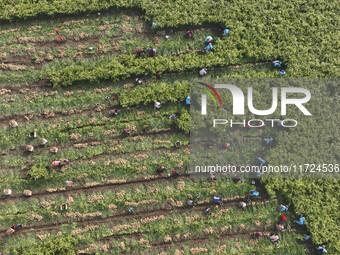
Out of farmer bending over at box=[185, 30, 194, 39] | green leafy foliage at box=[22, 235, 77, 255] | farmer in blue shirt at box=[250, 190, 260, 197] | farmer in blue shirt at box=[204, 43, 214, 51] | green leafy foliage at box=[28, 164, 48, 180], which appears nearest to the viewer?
green leafy foliage at box=[22, 235, 77, 255]

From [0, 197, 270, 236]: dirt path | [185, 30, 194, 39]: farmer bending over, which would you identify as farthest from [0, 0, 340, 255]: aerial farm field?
[185, 30, 194, 39]: farmer bending over

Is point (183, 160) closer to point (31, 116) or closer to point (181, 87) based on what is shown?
point (181, 87)

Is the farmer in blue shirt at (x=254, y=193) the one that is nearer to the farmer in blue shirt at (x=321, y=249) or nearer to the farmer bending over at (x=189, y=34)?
the farmer in blue shirt at (x=321, y=249)

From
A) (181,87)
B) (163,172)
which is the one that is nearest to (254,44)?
(181,87)

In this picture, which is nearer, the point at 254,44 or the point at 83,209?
the point at 83,209

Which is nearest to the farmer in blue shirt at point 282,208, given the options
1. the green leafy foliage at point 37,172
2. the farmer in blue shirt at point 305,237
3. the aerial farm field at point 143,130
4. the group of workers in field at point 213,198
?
the group of workers in field at point 213,198

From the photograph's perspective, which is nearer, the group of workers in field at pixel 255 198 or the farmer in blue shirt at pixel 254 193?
the group of workers in field at pixel 255 198

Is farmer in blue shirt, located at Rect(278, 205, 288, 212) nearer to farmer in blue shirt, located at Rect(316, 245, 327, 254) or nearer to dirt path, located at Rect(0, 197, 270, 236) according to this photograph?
dirt path, located at Rect(0, 197, 270, 236)

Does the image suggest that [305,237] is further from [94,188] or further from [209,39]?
[209,39]

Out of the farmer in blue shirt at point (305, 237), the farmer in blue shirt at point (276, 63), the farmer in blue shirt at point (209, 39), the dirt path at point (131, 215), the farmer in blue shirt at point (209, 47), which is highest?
the farmer in blue shirt at point (209, 39)
